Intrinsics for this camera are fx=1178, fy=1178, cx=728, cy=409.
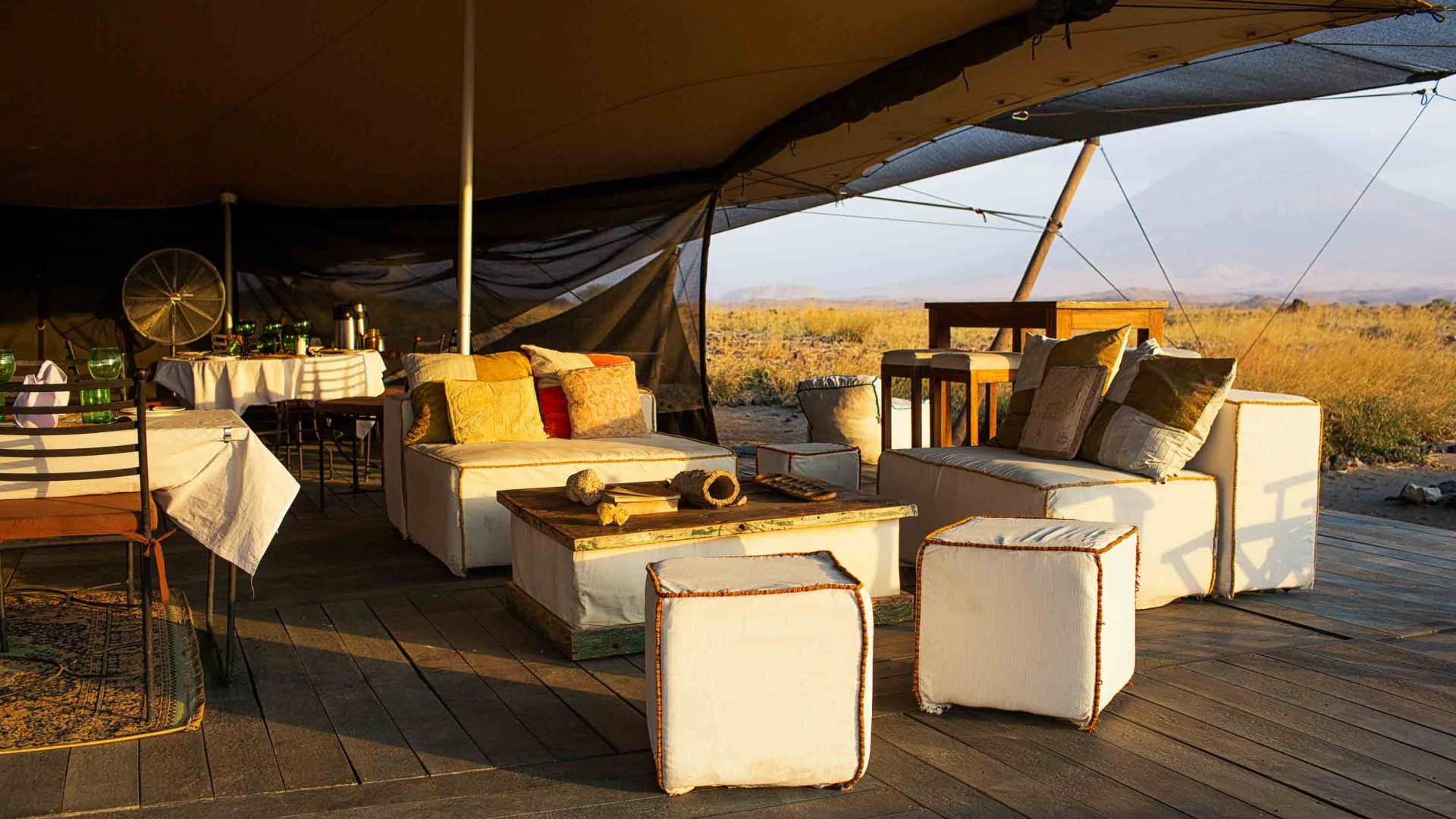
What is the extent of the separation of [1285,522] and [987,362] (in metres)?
1.71

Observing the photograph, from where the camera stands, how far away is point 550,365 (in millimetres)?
5609

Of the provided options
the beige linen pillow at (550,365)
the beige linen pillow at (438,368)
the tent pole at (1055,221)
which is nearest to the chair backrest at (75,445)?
the beige linen pillow at (438,368)

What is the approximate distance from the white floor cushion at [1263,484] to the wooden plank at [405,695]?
9.18 ft

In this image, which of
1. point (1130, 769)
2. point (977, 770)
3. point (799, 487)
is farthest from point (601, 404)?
point (1130, 769)

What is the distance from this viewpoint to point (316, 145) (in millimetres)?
7270

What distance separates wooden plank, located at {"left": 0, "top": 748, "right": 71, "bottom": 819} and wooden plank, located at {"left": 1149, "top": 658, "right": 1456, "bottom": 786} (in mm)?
2795

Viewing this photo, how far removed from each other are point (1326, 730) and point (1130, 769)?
24.4 inches

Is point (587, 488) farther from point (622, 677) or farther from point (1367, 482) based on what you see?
point (1367, 482)

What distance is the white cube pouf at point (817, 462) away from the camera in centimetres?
513

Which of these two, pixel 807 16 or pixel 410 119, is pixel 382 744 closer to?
pixel 807 16

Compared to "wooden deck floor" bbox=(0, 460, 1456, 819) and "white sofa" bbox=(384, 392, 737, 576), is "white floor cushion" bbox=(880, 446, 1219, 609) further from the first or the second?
"white sofa" bbox=(384, 392, 737, 576)

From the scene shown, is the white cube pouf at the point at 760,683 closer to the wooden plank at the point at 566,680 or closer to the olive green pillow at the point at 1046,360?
the wooden plank at the point at 566,680

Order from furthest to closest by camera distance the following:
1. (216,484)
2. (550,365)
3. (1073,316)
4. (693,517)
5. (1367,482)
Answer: (1367,482)
(1073,316)
(550,365)
(693,517)
(216,484)

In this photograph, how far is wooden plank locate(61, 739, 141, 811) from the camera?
8.29 ft
